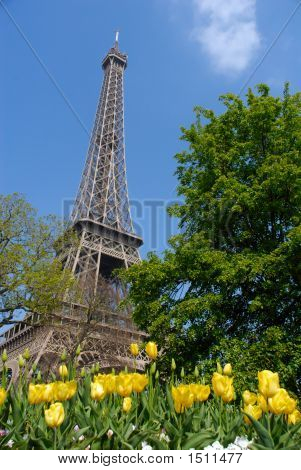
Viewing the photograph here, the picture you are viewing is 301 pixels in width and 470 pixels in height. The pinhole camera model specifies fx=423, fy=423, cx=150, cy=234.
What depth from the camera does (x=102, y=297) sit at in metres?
20.5

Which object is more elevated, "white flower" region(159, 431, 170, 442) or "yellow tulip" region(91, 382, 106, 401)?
"yellow tulip" region(91, 382, 106, 401)

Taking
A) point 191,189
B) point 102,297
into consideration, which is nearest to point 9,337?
point 102,297

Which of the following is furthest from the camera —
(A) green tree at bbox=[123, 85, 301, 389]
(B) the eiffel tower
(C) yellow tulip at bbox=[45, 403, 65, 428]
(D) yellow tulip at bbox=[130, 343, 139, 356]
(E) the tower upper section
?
(E) the tower upper section

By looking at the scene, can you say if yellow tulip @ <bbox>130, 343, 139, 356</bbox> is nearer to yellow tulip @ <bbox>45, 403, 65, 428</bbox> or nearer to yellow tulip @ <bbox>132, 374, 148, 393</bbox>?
yellow tulip @ <bbox>132, 374, 148, 393</bbox>

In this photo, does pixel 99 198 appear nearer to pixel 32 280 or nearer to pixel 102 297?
pixel 102 297

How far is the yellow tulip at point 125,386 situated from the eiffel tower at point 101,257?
43.2ft

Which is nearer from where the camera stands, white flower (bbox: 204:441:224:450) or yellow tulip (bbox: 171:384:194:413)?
white flower (bbox: 204:441:224:450)

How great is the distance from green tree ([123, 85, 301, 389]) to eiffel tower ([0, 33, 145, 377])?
6.75 m

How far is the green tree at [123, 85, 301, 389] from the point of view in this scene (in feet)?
31.9

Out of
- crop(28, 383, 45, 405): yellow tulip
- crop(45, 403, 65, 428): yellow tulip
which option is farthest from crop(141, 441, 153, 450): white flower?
crop(28, 383, 45, 405): yellow tulip

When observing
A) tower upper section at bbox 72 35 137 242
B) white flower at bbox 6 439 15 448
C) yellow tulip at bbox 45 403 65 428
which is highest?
tower upper section at bbox 72 35 137 242

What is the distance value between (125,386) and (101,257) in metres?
34.7

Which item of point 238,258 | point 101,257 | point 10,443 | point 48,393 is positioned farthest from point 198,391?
point 101,257

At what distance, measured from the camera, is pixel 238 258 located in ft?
33.0
